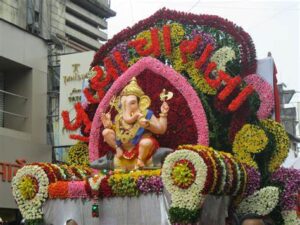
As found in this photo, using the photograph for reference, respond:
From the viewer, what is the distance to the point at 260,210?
36.8ft

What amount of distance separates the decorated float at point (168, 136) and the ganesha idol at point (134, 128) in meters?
0.02

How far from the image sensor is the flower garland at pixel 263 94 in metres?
12.2

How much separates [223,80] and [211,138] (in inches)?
44.3

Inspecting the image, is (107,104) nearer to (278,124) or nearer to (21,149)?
(278,124)

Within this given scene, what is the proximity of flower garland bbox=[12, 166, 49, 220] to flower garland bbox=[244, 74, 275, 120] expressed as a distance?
4.42 m

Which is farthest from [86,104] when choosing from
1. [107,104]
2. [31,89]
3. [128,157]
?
[31,89]

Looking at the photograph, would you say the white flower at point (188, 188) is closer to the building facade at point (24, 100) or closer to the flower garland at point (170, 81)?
the flower garland at point (170, 81)

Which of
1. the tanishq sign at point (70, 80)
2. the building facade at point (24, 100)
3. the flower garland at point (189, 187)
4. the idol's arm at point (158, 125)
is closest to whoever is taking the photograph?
the flower garland at point (189, 187)

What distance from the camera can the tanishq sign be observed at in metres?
17.5

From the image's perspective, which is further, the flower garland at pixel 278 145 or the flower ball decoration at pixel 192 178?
the flower garland at pixel 278 145

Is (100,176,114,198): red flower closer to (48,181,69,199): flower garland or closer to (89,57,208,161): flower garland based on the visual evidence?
(48,181,69,199): flower garland

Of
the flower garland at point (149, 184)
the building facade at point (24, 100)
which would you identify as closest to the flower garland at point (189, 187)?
the flower garland at point (149, 184)

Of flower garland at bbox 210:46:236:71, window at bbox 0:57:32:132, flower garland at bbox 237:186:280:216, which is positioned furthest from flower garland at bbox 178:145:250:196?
window at bbox 0:57:32:132

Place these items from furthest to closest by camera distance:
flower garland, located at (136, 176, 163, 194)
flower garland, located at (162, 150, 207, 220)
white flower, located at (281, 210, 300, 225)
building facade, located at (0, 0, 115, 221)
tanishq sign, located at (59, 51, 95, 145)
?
tanishq sign, located at (59, 51, 95, 145) → building facade, located at (0, 0, 115, 221) → white flower, located at (281, 210, 300, 225) → flower garland, located at (136, 176, 163, 194) → flower garland, located at (162, 150, 207, 220)
